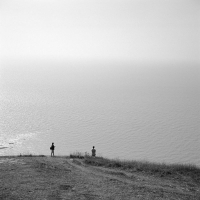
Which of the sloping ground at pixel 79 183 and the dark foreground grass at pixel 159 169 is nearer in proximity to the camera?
the sloping ground at pixel 79 183

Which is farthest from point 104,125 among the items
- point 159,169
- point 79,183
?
point 79,183

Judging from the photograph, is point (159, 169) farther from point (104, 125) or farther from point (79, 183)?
point (104, 125)

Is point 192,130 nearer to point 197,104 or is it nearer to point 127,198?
point 197,104

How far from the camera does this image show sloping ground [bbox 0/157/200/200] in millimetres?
13250

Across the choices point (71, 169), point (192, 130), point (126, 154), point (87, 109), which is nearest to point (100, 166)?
point (71, 169)

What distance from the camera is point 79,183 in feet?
48.2

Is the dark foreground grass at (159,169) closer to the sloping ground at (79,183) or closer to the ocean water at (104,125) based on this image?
the sloping ground at (79,183)

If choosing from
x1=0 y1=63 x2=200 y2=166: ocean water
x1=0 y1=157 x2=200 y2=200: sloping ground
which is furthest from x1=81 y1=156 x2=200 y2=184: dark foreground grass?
x1=0 y1=63 x2=200 y2=166: ocean water

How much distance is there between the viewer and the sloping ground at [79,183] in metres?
13.2

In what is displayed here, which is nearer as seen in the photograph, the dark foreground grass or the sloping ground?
the sloping ground

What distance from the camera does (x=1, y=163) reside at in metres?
17.5

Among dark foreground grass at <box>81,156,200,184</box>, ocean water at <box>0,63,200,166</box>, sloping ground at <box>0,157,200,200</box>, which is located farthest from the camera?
ocean water at <box>0,63,200,166</box>

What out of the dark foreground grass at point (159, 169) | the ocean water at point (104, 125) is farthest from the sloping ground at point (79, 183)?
the ocean water at point (104, 125)

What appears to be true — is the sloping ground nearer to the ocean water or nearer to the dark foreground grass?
the dark foreground grass
